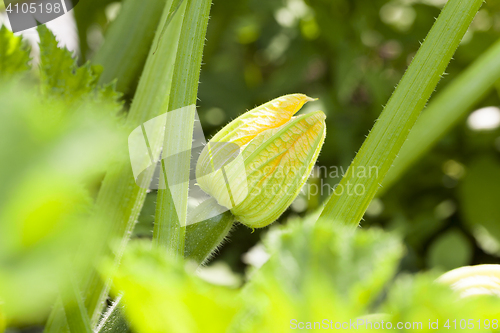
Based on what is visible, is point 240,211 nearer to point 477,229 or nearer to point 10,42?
point 10,42

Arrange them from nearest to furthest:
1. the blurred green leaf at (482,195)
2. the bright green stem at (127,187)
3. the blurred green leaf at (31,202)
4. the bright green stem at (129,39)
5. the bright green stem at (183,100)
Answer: the blurred green leaf at (31,202)
the bright green stem at (183,100)
the bright green stem at (127,187)
the bright green stem at (129,39)
the blurred green leaf at (482,195)

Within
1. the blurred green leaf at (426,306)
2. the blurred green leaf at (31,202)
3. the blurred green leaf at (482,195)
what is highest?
the blurred green leaf at (31,202)

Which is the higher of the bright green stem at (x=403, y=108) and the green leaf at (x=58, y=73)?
the green leaf at (x=58, y=73)

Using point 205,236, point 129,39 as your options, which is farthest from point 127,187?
point 129,39

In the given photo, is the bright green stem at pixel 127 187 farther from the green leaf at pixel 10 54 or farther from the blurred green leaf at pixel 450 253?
the blurred green leaf at pixel 450 253

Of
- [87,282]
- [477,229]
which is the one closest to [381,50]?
[477,229]

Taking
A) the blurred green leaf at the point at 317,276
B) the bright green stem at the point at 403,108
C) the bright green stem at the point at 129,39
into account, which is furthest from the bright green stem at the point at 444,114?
the blurred green leaf at the point at 317,276
